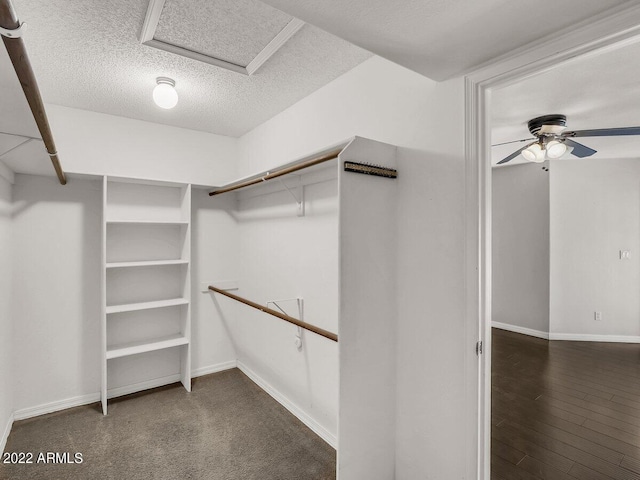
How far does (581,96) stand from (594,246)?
2.96 metres

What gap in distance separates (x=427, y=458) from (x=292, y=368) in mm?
1316

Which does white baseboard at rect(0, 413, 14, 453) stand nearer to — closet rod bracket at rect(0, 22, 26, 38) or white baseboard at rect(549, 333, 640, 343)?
closet rod bracket at rect(0, 22, 26, 38)

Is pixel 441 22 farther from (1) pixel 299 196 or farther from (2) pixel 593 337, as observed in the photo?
(2) pixel 593 337

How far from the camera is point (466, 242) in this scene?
1590 mm

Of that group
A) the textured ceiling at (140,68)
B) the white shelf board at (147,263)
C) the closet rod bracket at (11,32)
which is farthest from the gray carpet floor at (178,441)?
the closet rod bracket at (11,32)

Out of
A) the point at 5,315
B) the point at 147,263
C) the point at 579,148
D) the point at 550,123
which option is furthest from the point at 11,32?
the point at 579,148

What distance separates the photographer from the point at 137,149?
10.4 ft

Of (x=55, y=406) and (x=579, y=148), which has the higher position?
(x=579, y=148)

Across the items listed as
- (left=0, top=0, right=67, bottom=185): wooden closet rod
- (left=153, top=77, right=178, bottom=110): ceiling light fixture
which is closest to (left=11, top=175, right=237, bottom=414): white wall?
(left=153, top=77, right=178, bottom=110): ceiling light fixture

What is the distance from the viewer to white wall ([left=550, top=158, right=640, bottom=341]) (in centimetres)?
455

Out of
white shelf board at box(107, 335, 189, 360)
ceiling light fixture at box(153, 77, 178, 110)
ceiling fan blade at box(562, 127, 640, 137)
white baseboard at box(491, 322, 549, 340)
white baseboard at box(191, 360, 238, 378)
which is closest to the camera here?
ceiling light fixture at box(153, 77, 178, 110)

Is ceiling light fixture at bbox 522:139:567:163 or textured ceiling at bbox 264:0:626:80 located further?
ceiling light fixture at bbox 522:139:567:163

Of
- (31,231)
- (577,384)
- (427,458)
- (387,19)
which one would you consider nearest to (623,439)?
(577,384)

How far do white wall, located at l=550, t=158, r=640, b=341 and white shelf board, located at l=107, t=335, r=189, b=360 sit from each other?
4842 millimetres
